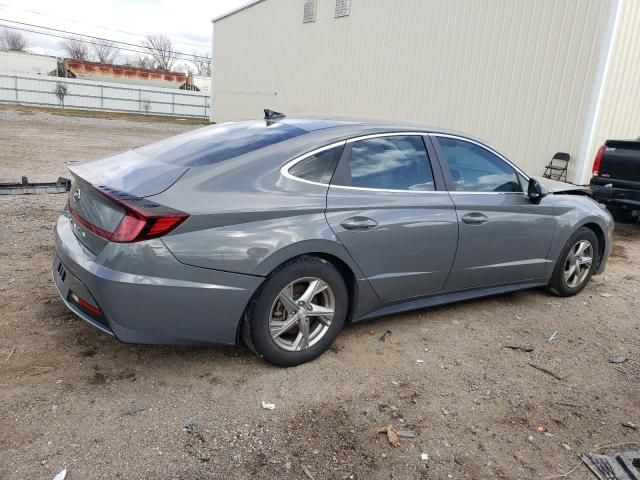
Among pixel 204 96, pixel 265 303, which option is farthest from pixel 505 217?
pixel 204 96

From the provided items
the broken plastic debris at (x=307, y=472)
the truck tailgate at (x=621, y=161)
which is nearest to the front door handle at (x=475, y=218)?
the broken plastic debris at (x=307, y=472)

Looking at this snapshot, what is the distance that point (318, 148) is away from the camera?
3.44m

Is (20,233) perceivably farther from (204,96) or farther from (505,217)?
(204,96)

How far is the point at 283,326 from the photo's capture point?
328 cm

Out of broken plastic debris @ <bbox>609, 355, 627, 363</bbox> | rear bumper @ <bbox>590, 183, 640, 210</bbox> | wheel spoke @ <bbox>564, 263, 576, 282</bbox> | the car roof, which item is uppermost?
the car roof

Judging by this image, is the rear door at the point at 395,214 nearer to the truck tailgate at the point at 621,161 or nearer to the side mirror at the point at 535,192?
the side mirror at the point at 535,192

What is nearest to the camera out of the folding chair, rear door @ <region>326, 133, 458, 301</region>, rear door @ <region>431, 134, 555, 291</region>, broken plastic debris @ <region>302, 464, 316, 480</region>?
broken plastic debris @ <region>302, 464, 316, 480</region>

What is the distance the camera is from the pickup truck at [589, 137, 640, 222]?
7762 mm

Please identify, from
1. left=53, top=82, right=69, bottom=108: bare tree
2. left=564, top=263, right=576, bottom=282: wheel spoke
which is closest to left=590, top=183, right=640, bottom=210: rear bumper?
left=564, top=263, right=576, bottom=282: wheel spoke

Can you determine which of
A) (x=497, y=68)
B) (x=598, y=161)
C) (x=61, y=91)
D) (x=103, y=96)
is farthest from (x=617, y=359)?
(x=103, y=96)

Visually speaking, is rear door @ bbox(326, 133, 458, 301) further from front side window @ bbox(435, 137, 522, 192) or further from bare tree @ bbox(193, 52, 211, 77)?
bare tree @ bbox(193, 52, 211, 77)

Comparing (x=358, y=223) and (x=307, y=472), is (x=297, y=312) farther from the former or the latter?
(x=307, y=472)

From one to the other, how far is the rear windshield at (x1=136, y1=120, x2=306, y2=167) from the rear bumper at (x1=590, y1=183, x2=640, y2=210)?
6244 mm

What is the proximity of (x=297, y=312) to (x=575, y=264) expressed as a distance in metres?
3.21
